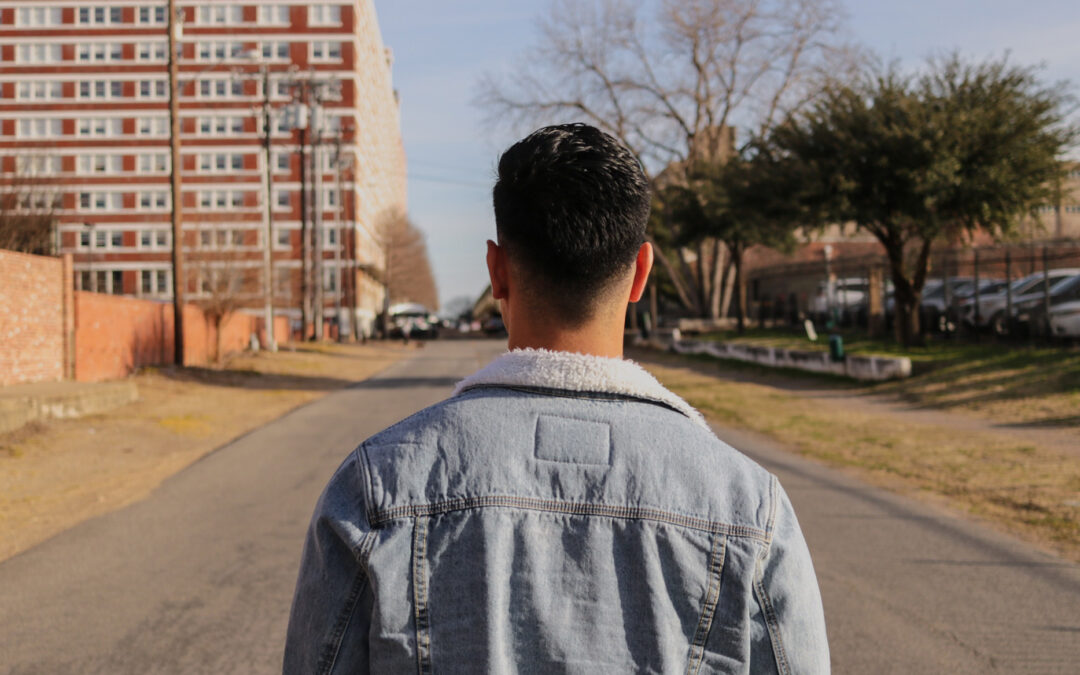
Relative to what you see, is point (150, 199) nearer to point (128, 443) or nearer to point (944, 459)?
point (128, 443)

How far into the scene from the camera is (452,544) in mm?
1509

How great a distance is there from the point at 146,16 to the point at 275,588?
315 ft

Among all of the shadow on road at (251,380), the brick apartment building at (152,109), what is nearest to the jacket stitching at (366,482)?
the shadow on road at (251,380)

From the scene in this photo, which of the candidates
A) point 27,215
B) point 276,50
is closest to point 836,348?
point 27,215

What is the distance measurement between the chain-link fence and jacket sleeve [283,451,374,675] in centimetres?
1873

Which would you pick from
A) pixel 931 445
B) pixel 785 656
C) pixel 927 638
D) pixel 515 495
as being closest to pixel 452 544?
pixel 515 495

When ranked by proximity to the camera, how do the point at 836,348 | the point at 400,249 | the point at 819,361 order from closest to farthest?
1. the point at 836,348
2. the point at 819,361
3. the point at 400,249

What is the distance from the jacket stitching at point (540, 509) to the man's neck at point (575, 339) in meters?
0.30

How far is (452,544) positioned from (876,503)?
774 cm

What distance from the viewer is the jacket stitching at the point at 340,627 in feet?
4.99

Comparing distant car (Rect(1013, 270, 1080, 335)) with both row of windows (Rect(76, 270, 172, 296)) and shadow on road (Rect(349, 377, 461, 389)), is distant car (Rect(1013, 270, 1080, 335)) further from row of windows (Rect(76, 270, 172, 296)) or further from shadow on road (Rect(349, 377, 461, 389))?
row of windows (Rect(76, 270, 172, 296))

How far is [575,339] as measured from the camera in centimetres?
171

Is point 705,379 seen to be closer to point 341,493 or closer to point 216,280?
point 216,280

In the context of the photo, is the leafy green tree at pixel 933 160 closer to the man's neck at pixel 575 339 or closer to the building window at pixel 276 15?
the man's neck at pixel 575 339
